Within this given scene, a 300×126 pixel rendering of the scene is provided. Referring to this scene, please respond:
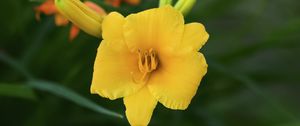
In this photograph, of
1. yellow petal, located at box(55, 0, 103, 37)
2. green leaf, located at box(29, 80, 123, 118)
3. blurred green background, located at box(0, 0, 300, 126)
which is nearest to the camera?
yellow petal, located at box(55, 0, 103, 37)

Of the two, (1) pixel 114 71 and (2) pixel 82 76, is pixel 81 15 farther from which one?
(2) pixel 82 76

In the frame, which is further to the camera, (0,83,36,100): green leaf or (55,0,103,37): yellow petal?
(0,83,36,100): green leaf

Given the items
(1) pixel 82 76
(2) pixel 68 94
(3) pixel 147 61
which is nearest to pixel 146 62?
(3) pixel 147 61

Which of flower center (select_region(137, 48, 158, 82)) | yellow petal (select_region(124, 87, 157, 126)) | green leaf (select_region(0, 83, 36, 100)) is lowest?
green leaf (select_region(0, 83, 36, 100))

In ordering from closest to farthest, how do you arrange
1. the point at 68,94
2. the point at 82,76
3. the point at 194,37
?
the point at 194,37 → the point at 68,94 → the point at 82,76

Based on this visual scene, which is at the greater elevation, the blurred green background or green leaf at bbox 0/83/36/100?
green leaf at bbox 0/83/36/100

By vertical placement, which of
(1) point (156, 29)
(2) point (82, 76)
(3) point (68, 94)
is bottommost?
(2) point (82, 76)

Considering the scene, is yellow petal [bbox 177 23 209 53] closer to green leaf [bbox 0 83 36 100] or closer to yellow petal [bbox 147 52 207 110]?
yellow petal [bbox 147 52 207 110]

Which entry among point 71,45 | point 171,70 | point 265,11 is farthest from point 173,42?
point 265,11

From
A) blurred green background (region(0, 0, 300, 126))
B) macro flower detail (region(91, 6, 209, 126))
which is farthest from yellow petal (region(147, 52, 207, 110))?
blurred green background (region(0, 0, 300, 126))
